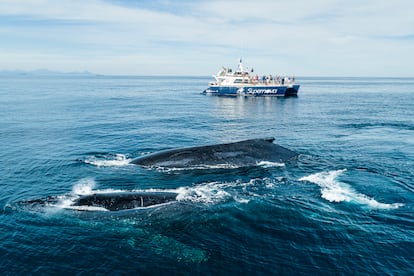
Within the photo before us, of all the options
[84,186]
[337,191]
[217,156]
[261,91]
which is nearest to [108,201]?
[84,186]

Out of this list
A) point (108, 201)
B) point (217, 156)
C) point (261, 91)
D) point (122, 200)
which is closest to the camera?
point (108, 201)

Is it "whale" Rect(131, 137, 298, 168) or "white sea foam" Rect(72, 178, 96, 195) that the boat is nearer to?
"whale" Rect(131, 137, 298, 168)

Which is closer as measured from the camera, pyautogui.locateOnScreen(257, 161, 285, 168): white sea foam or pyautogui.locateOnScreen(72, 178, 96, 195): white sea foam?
pyautogui.locateOnScreen(72, 178, 96, 195): white sea foam

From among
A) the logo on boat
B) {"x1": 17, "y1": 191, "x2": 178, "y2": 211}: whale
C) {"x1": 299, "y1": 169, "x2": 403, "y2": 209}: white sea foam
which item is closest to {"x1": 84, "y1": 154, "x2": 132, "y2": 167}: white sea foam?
{"x1": 17, "y1": 191, "x2": 178, "y2": 211}: whale

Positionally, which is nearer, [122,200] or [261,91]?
[122,200]

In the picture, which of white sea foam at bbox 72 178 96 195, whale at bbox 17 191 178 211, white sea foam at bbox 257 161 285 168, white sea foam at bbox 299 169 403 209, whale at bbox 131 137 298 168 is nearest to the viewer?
whale at bbox 17 191 178 211

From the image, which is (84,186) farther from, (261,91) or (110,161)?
(261,91)
